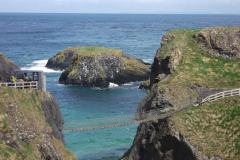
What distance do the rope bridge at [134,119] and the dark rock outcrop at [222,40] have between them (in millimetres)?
13527

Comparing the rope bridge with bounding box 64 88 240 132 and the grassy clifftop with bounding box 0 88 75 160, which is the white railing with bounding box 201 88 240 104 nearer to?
the rope bridge with bounding box 64 88 240 132

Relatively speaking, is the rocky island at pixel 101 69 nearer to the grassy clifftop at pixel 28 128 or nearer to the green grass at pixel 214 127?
the green grass at pixel 214 127

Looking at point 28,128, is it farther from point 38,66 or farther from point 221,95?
point 38,66

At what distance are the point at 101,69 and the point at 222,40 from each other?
37786 mm

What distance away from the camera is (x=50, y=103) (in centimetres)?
5578

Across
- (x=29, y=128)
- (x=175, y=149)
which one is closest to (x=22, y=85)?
(x=29, y=128)

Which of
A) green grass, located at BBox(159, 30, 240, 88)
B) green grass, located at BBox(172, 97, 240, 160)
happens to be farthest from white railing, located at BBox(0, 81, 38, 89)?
green grass, located at BBox(159, 30, 240, 88)

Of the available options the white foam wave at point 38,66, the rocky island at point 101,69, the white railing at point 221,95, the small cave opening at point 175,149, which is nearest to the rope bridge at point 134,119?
the white railing at point 221,95

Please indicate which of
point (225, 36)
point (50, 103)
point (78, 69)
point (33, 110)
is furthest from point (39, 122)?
point (78, 69)

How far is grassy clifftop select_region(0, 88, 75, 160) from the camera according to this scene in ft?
149

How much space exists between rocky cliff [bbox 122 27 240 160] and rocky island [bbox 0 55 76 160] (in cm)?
1074

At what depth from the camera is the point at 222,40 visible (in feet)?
246

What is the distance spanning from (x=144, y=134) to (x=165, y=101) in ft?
14.4

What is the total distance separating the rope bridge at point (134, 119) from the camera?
2111 inches
